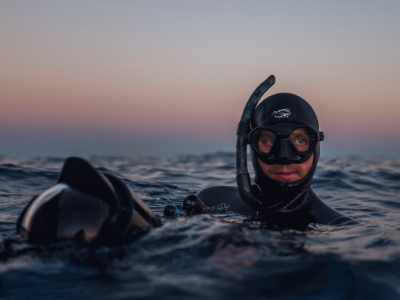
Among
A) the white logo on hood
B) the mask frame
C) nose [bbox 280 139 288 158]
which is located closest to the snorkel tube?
the mask frame

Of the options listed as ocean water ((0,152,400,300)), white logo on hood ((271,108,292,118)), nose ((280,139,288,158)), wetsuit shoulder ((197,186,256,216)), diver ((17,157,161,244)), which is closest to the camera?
ocean water ((0,152,400,300))

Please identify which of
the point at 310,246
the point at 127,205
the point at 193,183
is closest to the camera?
the point at 127,205

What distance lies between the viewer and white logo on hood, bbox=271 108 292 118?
11.1 feet

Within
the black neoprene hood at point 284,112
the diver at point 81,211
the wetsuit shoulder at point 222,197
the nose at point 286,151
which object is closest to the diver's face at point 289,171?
the nose at point 286,151

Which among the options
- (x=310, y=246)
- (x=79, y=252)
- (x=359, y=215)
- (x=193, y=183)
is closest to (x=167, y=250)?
(x=79, y=252)

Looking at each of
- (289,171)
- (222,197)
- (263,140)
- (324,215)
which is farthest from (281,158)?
(222,197)

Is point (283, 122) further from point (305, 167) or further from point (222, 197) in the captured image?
point (222, 197)

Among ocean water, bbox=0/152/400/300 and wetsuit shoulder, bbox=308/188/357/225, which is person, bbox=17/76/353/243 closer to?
wetsuit shoulder, bbox=308/188/357/225

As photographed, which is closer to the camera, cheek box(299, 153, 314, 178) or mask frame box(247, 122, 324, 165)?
mask frame box(247, 122, 324, 165)

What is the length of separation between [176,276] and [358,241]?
1643mm

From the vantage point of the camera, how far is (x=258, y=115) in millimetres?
3578

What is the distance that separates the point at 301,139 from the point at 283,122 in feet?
0.92

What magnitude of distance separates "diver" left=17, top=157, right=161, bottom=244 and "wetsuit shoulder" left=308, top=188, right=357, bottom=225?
7.19 feet

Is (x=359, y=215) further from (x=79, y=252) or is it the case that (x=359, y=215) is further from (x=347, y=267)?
(x=79, y=252)
